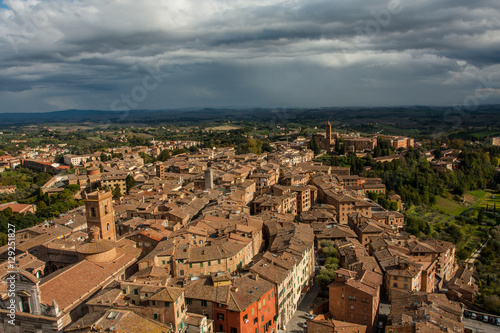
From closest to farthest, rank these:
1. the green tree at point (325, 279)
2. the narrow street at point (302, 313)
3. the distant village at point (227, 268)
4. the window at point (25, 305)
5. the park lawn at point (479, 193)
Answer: the window at point (25, 305), the distant village at point (227, 268), the narrow street at point (302, 313), the green tree at point (325, 279), the park lawn at point (479, 193)

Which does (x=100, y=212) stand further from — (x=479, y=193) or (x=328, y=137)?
(x=479, y=193)

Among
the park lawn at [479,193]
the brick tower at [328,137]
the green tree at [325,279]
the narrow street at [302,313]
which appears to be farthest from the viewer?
the brick tower at [328,137]

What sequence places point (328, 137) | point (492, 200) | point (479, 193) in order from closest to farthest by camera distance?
point (492, 200) → point (479, 193) → point (328, 137)

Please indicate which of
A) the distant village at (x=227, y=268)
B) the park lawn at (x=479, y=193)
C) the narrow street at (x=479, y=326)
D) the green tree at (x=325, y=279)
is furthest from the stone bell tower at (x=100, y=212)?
the park lawn at (x=479, y=193)

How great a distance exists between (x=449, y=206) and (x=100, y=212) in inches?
2051

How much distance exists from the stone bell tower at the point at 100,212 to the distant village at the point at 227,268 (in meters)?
0.08

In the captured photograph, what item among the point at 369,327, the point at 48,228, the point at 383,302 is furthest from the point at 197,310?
the point at 48,228

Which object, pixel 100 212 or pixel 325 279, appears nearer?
pixel 325 279

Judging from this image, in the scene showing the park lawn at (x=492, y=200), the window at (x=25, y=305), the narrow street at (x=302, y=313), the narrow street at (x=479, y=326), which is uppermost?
the window at (x=25, y=305)

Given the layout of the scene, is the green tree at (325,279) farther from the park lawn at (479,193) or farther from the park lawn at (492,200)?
the park lawn at (479,193)

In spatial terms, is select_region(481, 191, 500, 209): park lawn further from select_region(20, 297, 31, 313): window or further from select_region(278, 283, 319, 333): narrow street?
select_region(20, 297, 31, 313): window

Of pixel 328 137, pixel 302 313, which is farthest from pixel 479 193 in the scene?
pixel 302 313

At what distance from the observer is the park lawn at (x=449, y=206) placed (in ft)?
186

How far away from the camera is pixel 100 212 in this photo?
25344 millimetres
